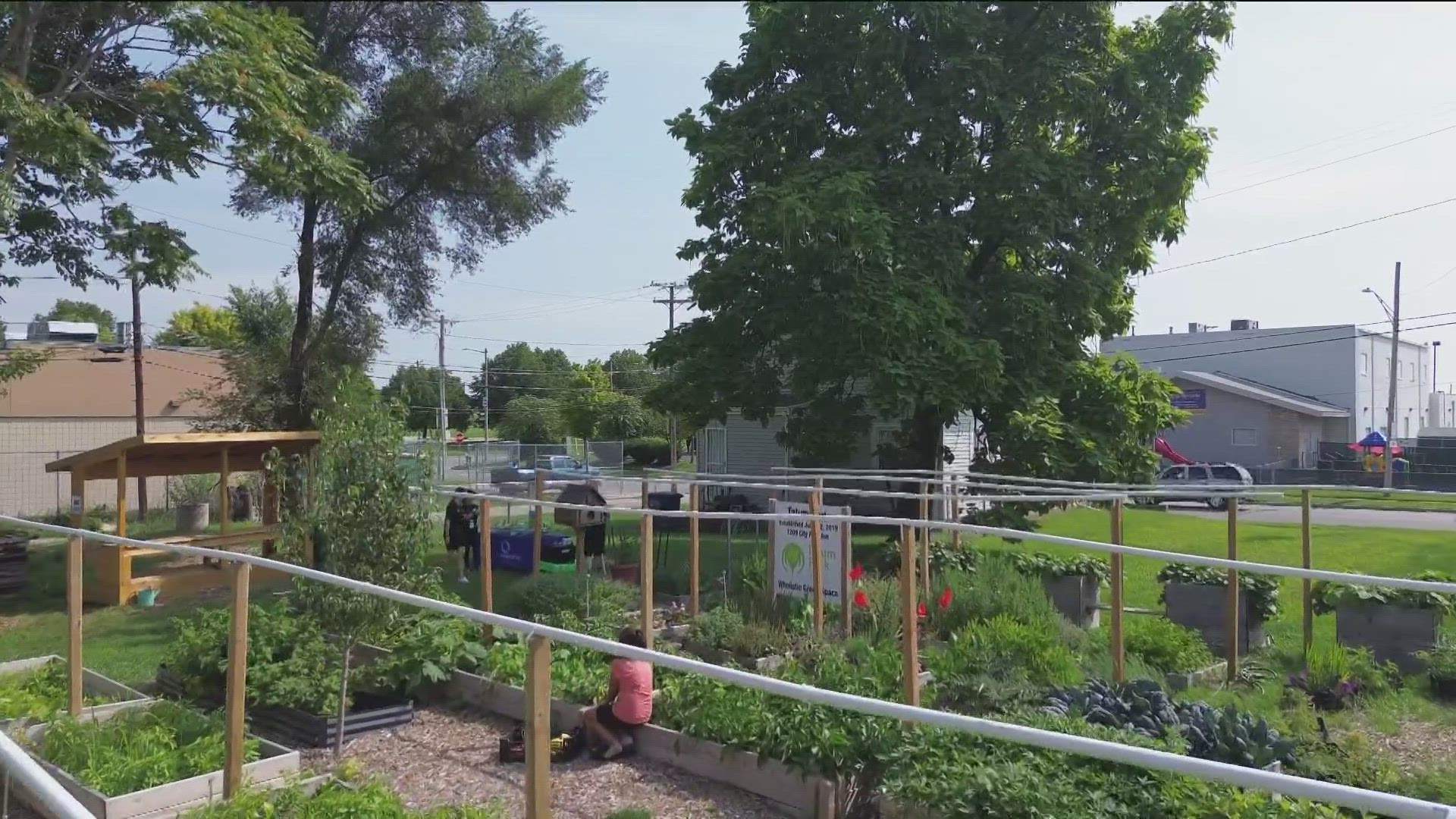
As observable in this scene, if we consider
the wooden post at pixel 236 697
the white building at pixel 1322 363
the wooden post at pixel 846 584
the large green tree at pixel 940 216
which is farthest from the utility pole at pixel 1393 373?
the wooden post at pixel 236 697

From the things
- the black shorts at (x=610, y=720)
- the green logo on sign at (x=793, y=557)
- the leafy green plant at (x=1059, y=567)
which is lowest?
the black shorts at (x=610, y=720)

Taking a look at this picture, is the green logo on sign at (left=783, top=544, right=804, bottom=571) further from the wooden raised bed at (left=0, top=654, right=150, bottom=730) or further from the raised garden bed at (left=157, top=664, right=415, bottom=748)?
the wooden raised bed at (left=0, top=654, right=150, bottom=730)

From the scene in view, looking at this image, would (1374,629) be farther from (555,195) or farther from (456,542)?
(555,195)

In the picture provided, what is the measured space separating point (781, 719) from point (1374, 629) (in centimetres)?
538

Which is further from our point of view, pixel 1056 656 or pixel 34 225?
pixel 34 225

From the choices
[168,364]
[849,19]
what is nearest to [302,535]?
[849,19]

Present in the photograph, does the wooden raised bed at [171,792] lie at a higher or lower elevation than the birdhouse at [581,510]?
Answer: lower

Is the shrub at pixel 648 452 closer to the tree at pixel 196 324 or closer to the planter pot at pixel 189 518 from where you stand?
the tree at pixel 196 324

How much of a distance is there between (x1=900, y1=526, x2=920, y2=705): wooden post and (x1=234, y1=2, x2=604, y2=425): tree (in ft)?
49.1

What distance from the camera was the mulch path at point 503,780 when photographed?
247 inches

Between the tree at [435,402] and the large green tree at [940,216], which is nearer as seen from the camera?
the large green tree at [940,216]

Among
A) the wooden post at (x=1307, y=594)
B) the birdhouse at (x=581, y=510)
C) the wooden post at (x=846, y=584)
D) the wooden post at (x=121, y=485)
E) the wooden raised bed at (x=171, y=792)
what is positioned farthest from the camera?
the wooden post at (x=121, y=485)

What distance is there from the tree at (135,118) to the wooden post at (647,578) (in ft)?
20.7

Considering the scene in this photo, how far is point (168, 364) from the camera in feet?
131
